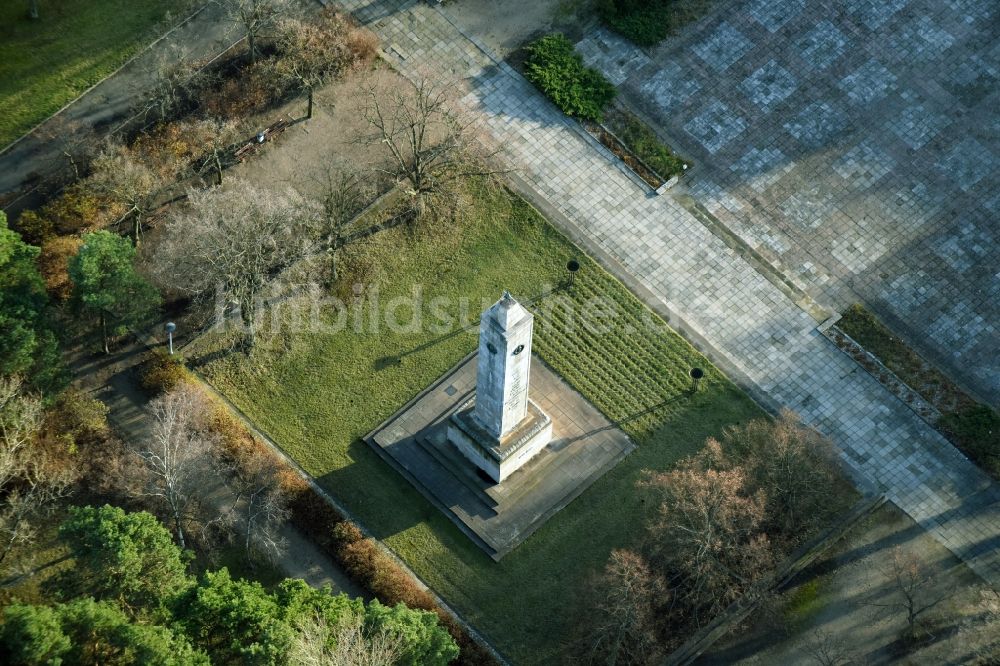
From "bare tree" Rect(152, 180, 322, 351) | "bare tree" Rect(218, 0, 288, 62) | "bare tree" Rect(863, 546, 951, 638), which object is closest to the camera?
"bare tree" Rect(863, 546, 951, 638)

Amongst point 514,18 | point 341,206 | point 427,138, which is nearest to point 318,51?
point 427,138

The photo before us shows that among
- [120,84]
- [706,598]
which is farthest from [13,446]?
[706,598]

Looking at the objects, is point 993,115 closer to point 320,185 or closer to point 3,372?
point 320,185

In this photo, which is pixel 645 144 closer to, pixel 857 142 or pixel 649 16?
pixel 649 16

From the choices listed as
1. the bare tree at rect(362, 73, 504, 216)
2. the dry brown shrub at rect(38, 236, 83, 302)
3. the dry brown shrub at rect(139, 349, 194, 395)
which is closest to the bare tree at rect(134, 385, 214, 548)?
the dry brown shrub at rect(139, 349, 194, 395)

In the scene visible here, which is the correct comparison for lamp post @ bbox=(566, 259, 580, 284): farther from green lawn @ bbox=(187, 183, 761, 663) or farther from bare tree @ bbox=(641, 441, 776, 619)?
bare tree @ bbox=(641, 441, 776, 619)

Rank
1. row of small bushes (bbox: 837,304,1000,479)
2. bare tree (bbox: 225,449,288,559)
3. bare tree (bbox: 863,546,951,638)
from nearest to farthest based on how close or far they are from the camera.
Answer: bare tree (bbox: 863,546,951,638), bare tree (bbox: 225,449,288,559), row of small bushes (bbox: 837,304,1000,479)

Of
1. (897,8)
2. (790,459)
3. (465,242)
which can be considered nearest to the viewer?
(790,459)
